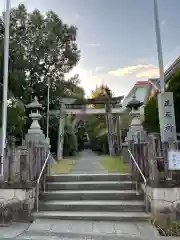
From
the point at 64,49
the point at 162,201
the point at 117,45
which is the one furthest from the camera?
the point at 64,49

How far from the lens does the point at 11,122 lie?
10672mm

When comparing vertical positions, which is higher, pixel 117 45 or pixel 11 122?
pixel 117 45

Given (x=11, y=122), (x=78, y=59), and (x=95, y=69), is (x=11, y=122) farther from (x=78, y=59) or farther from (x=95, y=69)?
(x=78, y=59)

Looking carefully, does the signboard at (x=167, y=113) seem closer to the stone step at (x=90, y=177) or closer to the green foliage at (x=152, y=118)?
the stone step at (x=90, y=177)

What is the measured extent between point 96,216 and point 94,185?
114 cm

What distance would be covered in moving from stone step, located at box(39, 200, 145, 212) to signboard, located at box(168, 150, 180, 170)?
105cm

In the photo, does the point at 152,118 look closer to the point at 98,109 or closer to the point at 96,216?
the point at 96,216

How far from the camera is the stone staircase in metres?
4.88

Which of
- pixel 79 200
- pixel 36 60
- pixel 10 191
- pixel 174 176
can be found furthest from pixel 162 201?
pixel 36 60

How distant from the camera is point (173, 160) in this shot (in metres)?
4.75

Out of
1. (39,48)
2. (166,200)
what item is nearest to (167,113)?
(166,200)

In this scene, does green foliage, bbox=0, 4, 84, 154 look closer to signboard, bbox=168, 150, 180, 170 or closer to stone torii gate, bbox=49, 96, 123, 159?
stone torii gate, bbox=49, 96, 123, 159

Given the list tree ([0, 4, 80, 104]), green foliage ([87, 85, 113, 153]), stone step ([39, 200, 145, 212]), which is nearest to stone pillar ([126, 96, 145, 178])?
stone step ([39, 200, 145, 212])

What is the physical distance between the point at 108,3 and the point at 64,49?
869cm
